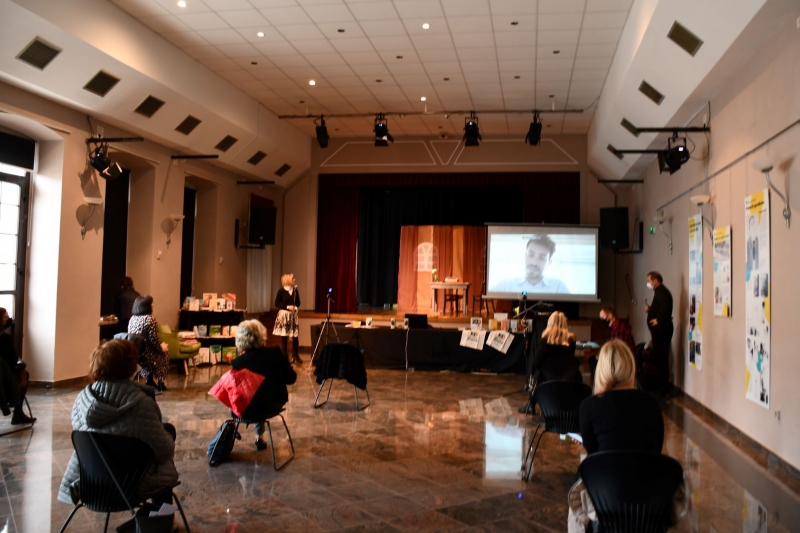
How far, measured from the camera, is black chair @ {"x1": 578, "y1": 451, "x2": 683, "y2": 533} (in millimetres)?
2512

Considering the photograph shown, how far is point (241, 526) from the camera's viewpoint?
3.62 metres

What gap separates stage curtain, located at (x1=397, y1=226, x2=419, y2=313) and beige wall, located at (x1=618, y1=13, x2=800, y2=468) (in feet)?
22.2

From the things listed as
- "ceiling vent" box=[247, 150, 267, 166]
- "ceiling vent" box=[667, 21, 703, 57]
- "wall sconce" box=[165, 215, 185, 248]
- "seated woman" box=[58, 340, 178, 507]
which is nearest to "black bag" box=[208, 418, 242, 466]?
"seated woman" box=[58, 340, 178, 507]

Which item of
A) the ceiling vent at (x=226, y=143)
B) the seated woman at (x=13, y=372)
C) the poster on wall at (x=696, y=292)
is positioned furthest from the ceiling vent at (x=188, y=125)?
the poster on wall at (x=696, y=292)

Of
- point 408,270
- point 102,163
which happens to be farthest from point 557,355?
point 408,270

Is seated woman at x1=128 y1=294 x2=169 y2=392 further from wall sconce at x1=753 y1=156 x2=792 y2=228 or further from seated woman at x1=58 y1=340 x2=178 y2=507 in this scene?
wall sconce at x1=753 y1=156 x2=792 y2=228

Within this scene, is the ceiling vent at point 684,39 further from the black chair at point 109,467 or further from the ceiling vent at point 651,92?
the black chair at point 109,467

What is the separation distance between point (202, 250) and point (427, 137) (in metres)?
5.24

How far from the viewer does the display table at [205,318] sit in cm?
1059

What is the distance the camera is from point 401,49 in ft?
28.0

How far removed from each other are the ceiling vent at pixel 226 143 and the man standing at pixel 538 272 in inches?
232

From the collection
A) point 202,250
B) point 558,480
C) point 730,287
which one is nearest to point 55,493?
point 558,480

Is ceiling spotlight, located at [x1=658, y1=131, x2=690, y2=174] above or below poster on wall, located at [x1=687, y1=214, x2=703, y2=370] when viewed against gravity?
above

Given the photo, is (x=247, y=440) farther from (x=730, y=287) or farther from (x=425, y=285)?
(x=425, y=285)
